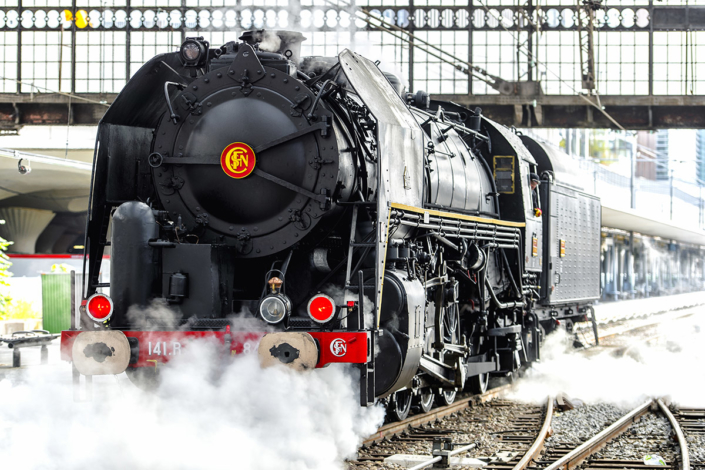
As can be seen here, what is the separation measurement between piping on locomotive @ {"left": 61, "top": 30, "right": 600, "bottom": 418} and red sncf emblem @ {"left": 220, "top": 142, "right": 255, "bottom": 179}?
0.04 feet

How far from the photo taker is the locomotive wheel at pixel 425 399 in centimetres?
884

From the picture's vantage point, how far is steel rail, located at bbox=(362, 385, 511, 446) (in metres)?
7.51

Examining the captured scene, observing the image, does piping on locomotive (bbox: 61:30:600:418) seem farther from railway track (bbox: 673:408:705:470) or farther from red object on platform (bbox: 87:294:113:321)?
railway track (bbox: 673:408:705:470)

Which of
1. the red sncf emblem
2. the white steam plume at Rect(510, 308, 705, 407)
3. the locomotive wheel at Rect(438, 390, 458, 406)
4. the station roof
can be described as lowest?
the white steam plume at Rect(510, 308, 705, 407)

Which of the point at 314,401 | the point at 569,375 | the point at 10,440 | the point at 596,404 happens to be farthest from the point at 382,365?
the point at 569,375

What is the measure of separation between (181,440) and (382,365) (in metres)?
1.60

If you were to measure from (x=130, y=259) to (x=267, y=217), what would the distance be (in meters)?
1.09

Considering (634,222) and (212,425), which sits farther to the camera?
(634,222)

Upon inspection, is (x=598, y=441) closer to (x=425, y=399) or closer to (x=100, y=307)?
(x=425, y=399)

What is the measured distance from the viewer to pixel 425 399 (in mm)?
9000

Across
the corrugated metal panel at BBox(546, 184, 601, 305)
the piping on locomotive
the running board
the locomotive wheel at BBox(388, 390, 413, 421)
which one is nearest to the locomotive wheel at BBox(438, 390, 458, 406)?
the running board

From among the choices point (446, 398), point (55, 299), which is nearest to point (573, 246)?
point (446, 398)

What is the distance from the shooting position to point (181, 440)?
5973 mm

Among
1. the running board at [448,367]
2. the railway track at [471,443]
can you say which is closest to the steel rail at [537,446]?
the railway track at [471,443]
